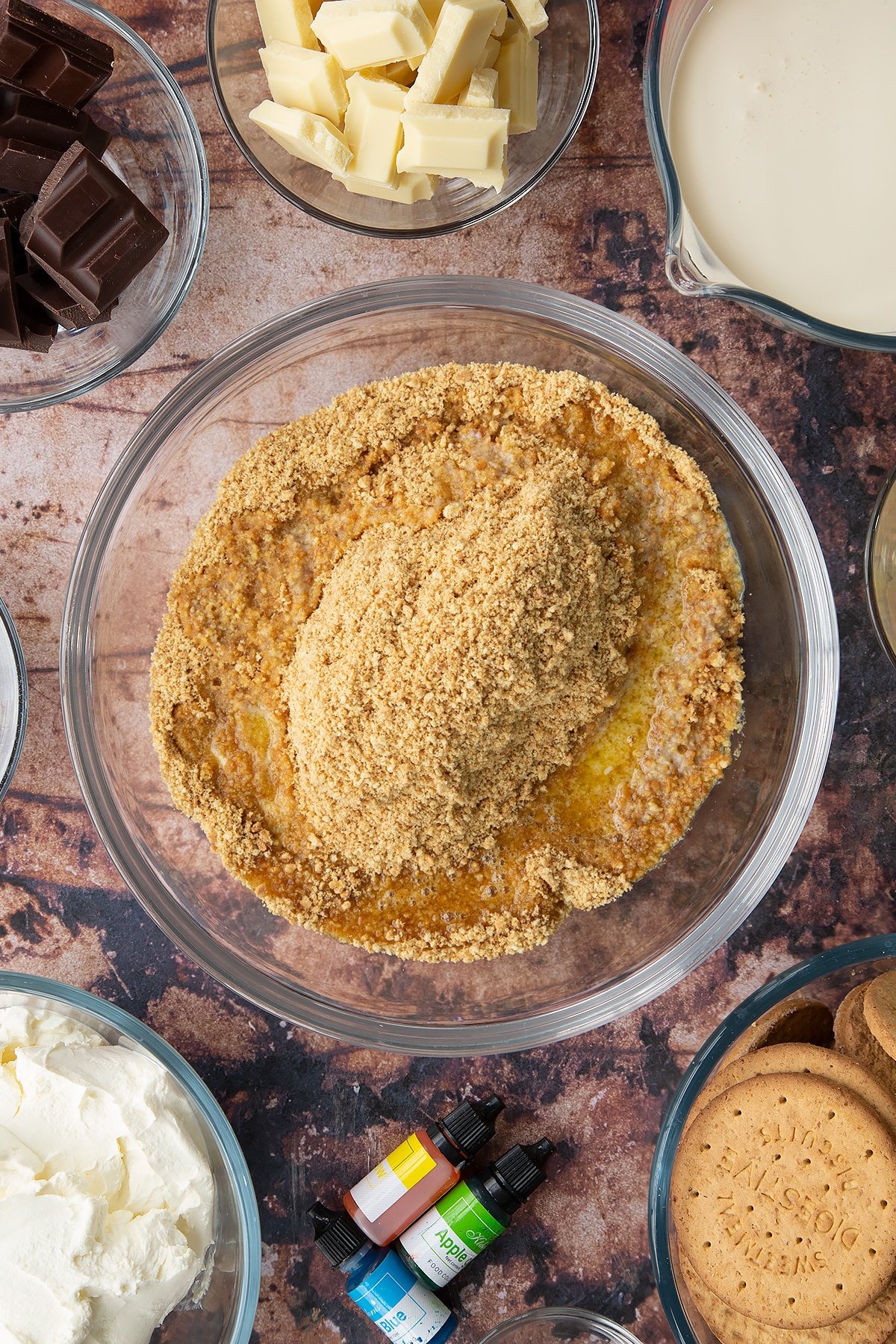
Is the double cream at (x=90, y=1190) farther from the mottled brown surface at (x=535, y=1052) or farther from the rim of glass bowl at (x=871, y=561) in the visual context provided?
the rim of glass bowl at (x=871, y=561)

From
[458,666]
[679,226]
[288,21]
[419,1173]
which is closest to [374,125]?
[288,21]

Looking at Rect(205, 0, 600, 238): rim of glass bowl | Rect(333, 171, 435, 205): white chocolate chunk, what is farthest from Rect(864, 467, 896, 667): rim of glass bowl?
Rect(333, 171, 435, 205): white chocolate chunk

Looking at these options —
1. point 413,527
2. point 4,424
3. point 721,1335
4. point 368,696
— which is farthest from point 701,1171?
point 4,424

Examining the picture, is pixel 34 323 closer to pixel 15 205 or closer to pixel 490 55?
pixel 15 205

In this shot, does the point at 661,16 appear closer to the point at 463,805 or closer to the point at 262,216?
the point at 262,216

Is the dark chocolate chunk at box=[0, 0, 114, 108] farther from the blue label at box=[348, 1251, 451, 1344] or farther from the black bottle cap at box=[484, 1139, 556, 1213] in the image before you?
the blue label at box=[348, 1251, 451, 1344]

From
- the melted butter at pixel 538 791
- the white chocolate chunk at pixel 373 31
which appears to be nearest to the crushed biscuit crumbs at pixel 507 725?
the melted butter at pixel 538 791
